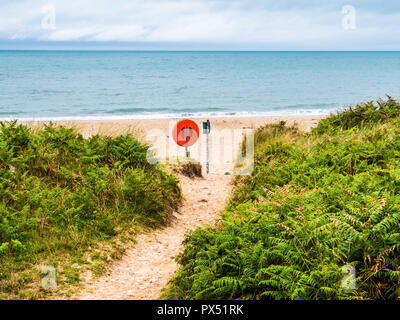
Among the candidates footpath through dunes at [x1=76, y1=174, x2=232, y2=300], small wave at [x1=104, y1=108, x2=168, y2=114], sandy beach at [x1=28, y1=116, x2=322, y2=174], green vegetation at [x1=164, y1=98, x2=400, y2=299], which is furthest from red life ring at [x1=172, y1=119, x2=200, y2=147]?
small wave at [x1=104, y1=108, x2=168, y2=114]

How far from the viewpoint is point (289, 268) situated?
4703mm

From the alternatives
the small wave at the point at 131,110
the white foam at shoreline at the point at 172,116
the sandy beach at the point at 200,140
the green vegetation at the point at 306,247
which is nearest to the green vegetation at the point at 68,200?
the sandy beach at the point at 200,140

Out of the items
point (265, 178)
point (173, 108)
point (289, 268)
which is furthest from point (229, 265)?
point (173, 108)

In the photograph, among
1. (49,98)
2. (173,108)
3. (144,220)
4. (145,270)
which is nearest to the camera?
(145,270)

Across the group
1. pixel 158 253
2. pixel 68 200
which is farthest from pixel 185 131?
pixel 158 253

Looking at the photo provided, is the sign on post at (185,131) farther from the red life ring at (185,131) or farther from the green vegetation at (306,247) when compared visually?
the green vegetation at (306,247)

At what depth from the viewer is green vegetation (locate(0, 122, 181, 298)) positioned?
629cm

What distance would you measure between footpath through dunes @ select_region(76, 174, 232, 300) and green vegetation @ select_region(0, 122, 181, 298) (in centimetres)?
26

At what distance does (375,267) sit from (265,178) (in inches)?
180

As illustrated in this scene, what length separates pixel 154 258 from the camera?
7270 millimetres

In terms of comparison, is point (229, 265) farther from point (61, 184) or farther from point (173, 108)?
point (173, 108)

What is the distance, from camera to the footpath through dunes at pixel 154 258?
593cm

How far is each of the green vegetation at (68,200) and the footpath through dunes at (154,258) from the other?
0.26 metres

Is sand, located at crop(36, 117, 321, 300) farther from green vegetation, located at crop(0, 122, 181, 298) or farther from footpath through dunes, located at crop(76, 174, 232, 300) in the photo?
green vegetation, located at crop(0, 122, 181, 298)
